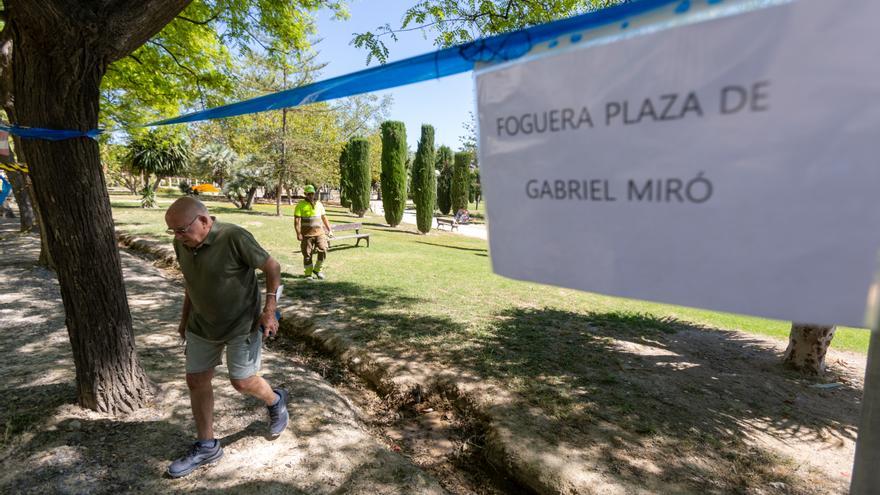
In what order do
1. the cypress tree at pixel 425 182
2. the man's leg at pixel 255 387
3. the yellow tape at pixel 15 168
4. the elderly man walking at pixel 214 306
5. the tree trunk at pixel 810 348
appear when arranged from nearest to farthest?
the elderly man walking at pixel 214 306 → the man's leg at pixel 255 387 → the tree trunk at pixel 810 348 → the yellow tape at pixel 15 168 → the cypress tree at pixel 425 182

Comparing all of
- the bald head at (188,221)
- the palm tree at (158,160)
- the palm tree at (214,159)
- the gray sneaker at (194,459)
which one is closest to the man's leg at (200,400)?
the gray sneaker at (194,459)

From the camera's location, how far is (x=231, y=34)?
751 cm

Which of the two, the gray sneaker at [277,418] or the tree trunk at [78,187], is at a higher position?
the tree trunk at [78,187]

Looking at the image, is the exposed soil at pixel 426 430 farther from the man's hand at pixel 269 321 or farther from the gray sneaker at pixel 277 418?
the man's hand at pixel 269 321

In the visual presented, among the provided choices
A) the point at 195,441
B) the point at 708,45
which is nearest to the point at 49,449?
the point at 195,441

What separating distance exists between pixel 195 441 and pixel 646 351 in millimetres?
5078

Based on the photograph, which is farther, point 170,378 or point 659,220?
point 170,378

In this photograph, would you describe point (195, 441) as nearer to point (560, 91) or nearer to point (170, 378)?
point (170, 378)

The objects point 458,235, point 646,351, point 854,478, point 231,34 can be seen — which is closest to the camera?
point 854,478

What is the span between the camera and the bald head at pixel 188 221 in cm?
262

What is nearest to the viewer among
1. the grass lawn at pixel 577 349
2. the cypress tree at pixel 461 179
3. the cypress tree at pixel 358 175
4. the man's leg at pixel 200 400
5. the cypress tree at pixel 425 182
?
the man's leg at pixel 200 400

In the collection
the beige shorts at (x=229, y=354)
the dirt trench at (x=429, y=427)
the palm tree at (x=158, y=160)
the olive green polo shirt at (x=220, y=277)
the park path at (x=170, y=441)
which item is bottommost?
the dirt trench at (x=429, y=427)

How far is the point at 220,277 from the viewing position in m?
2.76

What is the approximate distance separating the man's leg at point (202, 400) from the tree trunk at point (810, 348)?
21.0ft
